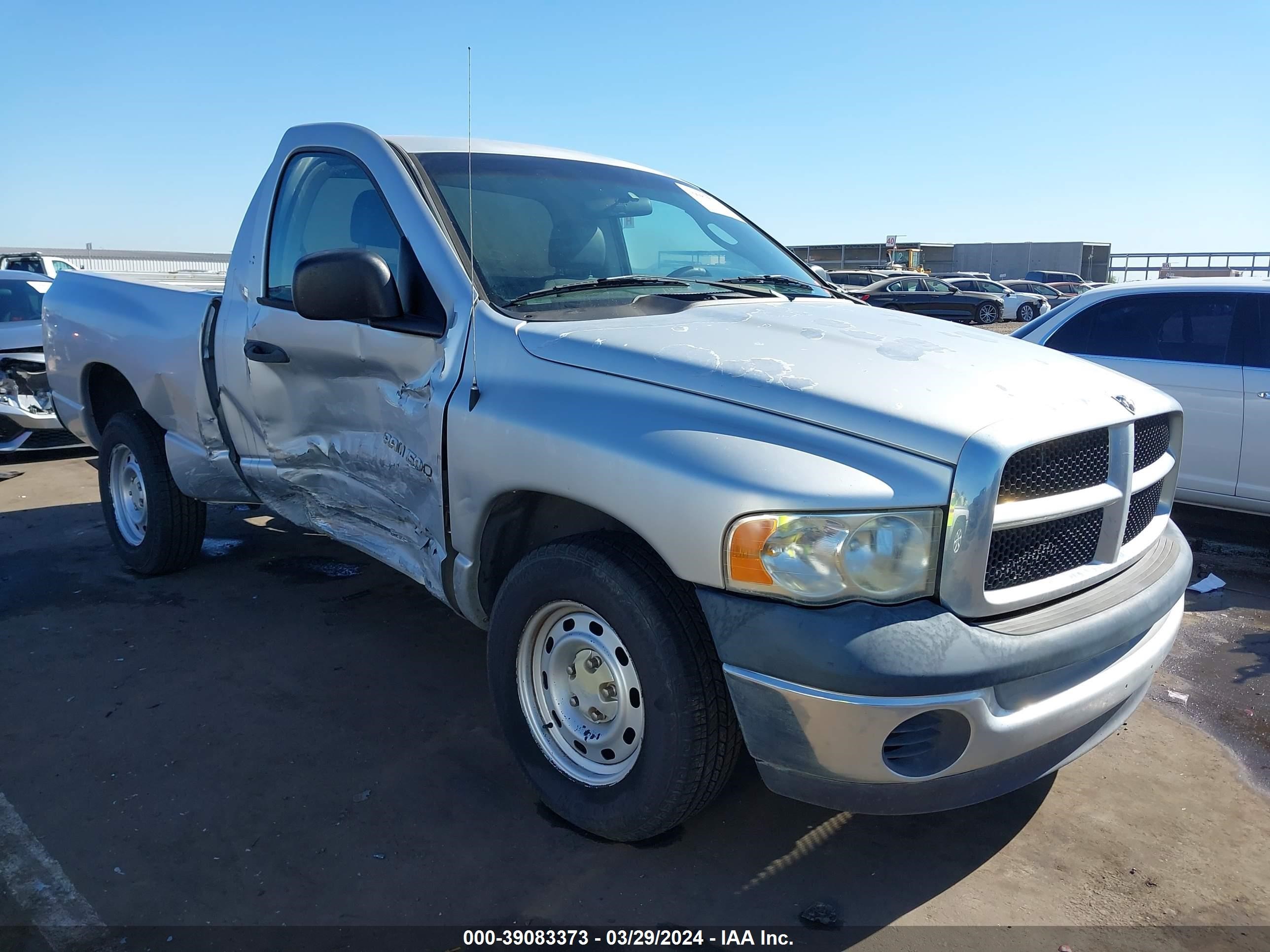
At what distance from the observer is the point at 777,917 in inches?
98.0

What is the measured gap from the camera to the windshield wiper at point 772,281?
3.55 meters

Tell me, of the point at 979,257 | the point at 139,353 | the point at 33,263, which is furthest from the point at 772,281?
the point at 979,257

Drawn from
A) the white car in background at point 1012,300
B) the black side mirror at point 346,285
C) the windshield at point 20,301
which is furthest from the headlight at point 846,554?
the white car in background at point 1012,300

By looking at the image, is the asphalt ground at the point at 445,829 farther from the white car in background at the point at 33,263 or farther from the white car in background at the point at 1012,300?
the white car in background at the point at 1012,300

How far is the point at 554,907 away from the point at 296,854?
0.80 meters

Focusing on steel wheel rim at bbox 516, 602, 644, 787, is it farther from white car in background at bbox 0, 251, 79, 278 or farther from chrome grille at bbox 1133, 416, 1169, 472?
white car in background at bbox 0, 251, 79, 278

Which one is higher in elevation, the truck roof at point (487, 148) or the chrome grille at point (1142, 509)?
the truck roof at point (487, 148)

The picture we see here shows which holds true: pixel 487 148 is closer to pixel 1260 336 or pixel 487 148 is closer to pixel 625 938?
pixel 625 938

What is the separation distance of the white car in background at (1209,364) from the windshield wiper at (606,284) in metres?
3.86

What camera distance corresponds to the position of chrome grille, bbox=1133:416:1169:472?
281cm

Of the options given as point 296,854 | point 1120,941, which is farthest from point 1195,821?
point 296,854

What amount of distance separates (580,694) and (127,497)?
144 inches

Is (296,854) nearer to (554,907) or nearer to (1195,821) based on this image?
(554,907)

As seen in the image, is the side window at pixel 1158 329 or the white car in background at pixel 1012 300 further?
the white car in background at pixel 1012 300
